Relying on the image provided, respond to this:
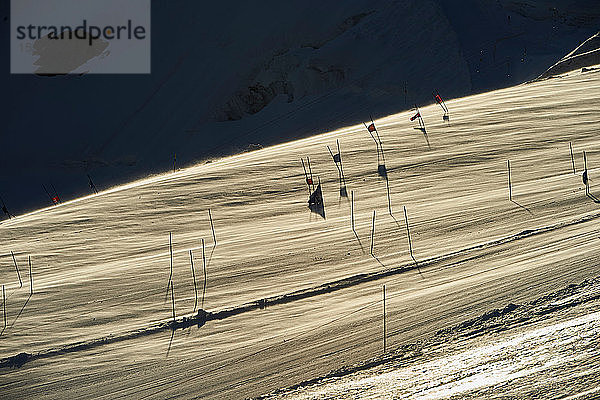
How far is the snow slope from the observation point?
17.9 metres

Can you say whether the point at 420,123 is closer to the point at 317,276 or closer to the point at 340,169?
the point at 340,169

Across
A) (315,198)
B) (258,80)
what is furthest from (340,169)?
(258,80)

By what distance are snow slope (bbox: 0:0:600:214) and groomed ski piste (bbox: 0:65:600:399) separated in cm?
600

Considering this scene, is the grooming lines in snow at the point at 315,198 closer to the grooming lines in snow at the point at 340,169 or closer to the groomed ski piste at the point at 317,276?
the groomed ski piste at the point at 317,276

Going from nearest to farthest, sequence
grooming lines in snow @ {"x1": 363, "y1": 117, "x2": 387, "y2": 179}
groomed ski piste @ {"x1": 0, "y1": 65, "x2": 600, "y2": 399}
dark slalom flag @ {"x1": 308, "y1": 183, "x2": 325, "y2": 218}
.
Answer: groomed ski piste @ {"x1": 0, "y1": 65, "x2": 600, "y2": 399}
dark slalom flag @ {"x1": 308, "y1": 183, "x2": 325, "y2": 218}
grooming lines in snow @ {"x1": 363, "y1": 117, "x2": 387, "y2": 179}

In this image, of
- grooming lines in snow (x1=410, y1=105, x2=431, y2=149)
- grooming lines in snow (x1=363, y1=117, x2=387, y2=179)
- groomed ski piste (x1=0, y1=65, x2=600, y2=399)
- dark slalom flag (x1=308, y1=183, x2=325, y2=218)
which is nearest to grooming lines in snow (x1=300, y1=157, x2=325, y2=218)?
dark slalom flag (x1=308, y1=183, x2=325, y2=218)

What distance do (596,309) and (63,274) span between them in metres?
7.49

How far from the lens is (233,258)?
347 inches

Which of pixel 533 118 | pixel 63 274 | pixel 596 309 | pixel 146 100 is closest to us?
pixel 596 309

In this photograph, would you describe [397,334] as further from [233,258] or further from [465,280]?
[233,258]

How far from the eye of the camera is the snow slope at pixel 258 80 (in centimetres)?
1789

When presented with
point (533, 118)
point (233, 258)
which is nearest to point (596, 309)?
point (233, 258)

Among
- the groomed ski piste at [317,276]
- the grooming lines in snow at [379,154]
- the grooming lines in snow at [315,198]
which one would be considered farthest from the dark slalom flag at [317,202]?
the grooming lines in snow at [379,154]

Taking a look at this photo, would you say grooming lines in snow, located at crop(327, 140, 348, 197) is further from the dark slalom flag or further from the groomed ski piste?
the dark slalom flag
